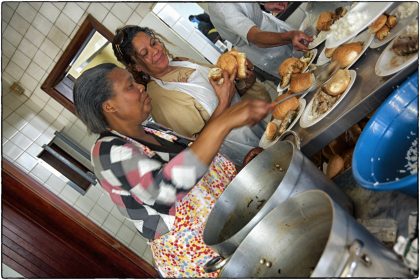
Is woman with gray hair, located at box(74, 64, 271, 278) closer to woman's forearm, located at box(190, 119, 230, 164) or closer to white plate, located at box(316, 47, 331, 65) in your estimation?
woman's forearm, located at box(190, 119, 230, 164)

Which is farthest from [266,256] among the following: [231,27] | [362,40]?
[231,27]

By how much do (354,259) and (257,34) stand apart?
196cm

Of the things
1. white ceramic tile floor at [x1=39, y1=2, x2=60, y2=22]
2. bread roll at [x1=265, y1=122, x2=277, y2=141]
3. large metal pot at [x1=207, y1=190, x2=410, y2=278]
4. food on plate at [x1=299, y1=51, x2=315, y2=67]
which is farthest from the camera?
white ceramic tile floor at [x1=39, y1=2, x2=60, y2=22]

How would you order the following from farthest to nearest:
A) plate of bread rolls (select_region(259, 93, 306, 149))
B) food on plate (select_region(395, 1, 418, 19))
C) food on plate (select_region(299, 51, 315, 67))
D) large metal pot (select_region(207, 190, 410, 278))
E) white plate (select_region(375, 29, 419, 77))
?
food on plate (select_region(299, 51, 315, 67))
plate of bread rolls (select_region(259, 93, 306, 149))
food on plate (select_region(395, 1, 418, 19))
white plate (select_region(375, 29, 419, 77))
large metal pot (select_region(207, 190, 410, 278))

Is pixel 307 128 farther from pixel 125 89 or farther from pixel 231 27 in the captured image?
pixel 231 27

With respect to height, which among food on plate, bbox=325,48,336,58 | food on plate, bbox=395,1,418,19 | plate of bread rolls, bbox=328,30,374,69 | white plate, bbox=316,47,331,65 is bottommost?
white plate, bbox=316,47,331,65

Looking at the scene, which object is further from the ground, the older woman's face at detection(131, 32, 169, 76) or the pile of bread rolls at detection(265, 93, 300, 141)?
the older woman's face at detection(131, 32, 169, 76)

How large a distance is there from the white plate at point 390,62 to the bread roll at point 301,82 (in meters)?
0.45

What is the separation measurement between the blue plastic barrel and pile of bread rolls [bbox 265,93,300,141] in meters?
0.69

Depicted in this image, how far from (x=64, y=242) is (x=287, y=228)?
2.23 meters

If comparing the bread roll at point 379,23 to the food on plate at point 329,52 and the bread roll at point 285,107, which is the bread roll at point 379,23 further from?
the bread roll at point 285,107

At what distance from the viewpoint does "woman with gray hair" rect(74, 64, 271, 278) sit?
1.37 meters

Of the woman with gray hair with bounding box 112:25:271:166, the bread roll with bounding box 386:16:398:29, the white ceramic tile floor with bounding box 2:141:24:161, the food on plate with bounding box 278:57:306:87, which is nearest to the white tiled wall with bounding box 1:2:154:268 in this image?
the white ceramic tile floor with bounding box 2:141:24:161

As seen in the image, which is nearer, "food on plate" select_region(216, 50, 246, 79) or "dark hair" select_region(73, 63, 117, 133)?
"dark hair" select_region(73, 63, 117, 133)
